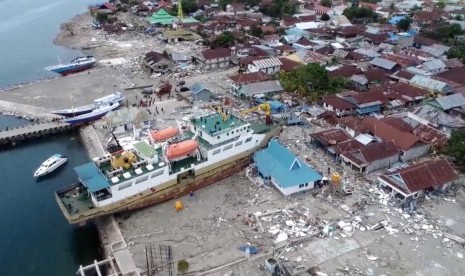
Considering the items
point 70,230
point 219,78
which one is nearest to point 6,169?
point 70,230

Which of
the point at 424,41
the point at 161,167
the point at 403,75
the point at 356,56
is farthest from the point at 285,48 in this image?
the point at 161,167

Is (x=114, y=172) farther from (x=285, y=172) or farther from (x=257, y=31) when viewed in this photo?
(x=257, y=31)

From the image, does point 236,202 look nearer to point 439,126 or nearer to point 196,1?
point 439,126

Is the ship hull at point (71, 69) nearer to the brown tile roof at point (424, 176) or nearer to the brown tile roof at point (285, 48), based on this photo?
the brown tile roof at point (285, 48)

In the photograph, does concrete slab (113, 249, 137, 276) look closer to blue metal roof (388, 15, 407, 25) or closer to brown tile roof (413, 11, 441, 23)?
blue metal roof (388, 15, 407, 25)

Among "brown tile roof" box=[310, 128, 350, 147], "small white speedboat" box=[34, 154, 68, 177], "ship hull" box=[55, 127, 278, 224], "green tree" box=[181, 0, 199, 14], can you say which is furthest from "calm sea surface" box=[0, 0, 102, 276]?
"green tree" box=[181, 0, 199, 14]
